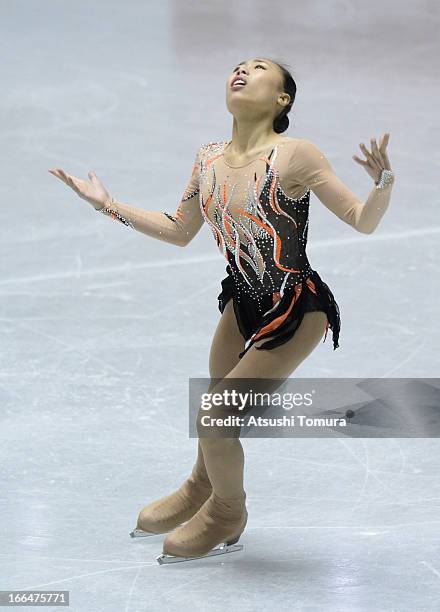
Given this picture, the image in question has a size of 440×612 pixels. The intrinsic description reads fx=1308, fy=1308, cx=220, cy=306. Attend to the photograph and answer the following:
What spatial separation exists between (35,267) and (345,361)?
2063 mm

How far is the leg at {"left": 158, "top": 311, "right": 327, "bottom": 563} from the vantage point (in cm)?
425

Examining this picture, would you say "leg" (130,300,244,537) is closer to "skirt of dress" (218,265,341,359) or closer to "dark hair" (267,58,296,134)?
"skirt of dress" (218,265,341,359)

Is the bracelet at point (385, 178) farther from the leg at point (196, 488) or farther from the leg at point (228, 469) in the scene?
the leg at point (196, 488)

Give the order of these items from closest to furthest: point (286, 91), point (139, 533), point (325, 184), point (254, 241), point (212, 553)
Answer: point (325, 184), point (254, 241), point (286, 91), point (212, 553), point (139, 533)

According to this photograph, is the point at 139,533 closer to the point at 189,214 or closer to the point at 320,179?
the point at 189,214

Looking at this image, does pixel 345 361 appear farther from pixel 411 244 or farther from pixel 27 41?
pixel 27 41

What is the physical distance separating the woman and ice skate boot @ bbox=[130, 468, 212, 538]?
6.7 inches

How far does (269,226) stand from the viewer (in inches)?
165

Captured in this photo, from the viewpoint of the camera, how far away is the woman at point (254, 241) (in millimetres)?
4172

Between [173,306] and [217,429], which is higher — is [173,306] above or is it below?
above

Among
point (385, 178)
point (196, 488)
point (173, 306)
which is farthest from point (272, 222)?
point (173, 306)

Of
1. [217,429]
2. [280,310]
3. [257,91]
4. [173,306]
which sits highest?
[173,306]

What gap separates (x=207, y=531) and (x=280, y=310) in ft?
2.60

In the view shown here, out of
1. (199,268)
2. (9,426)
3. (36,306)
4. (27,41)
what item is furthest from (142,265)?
(27,41)
